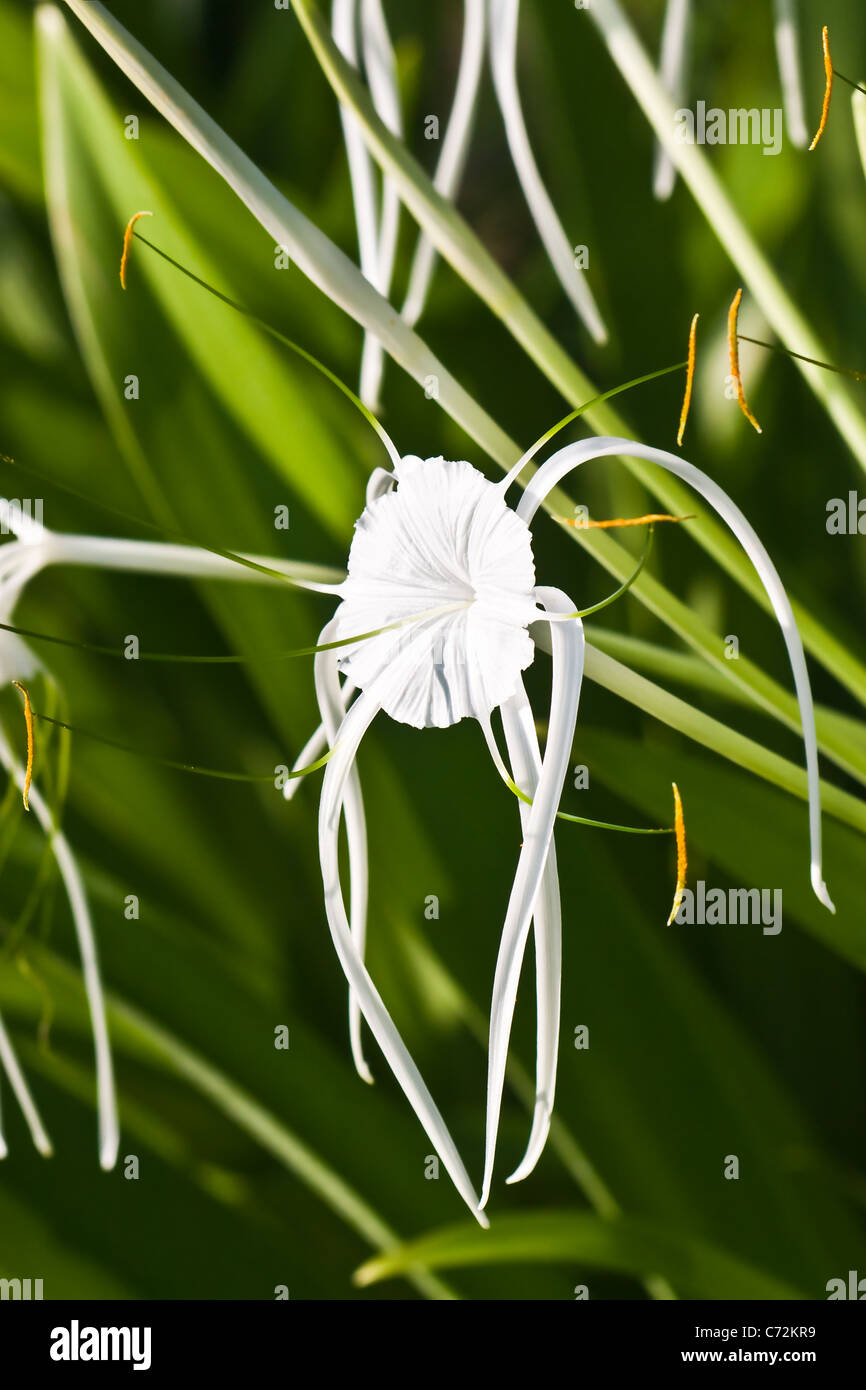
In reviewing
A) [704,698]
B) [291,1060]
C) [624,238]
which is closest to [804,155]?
[624,238]

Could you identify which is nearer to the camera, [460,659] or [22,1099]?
[460,659]

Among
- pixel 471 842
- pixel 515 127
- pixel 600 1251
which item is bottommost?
pixel 600 1251

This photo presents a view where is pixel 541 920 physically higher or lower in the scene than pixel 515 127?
lower

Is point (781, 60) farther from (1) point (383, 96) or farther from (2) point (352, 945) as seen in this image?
(2) point (352, 945)

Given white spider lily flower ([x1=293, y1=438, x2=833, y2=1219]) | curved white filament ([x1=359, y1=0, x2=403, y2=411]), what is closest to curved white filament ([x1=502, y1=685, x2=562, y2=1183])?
white spider lily flower ([x1=293, y1=438, x2=833, y2=1219])

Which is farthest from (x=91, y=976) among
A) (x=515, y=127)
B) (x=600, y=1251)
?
(x=515, y=127)

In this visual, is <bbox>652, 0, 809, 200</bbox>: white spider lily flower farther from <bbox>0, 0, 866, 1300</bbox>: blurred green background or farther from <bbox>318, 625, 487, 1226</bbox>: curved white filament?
<bbox>318, 625, 487, 1226</bbox>: curved white filament
